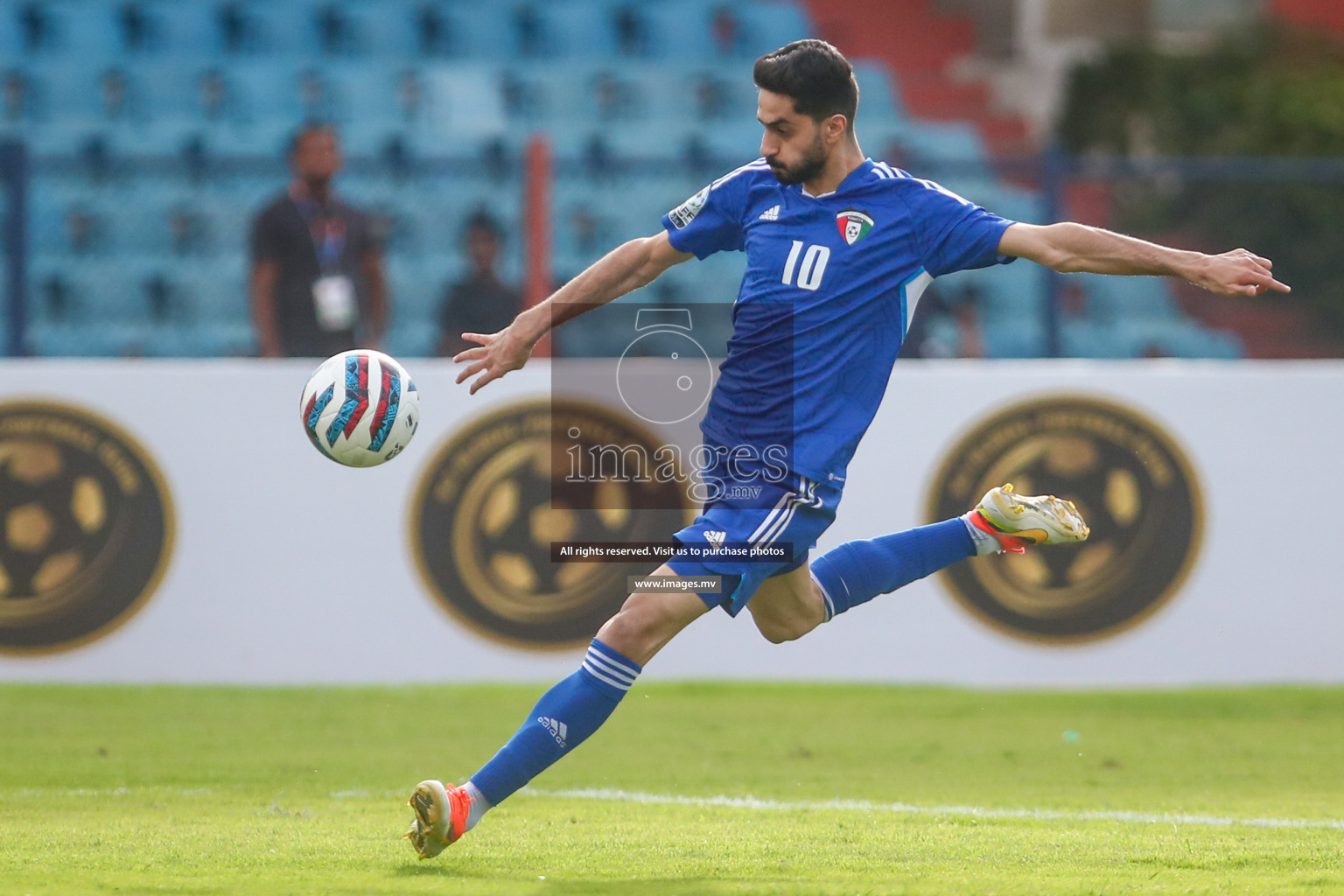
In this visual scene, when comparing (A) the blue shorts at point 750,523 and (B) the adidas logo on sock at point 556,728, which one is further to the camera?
(A) the blue shorts at point 750,523

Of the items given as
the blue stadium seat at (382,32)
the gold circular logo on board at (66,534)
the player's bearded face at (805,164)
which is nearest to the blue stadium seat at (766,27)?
the blue stadium seat at (382,32)

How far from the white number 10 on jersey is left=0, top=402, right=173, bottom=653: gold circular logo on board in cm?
503

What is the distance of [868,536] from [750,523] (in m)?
4.45

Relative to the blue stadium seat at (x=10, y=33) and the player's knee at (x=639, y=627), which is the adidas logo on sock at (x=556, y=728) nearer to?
the player's knee at (x=639, y=627)

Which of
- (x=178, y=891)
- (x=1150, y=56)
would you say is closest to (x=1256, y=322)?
(x=1150, y=56)

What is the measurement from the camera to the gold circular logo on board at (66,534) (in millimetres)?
8938

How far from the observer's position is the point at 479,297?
33.0ft

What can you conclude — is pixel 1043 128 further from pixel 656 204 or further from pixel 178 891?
pixel 178 891

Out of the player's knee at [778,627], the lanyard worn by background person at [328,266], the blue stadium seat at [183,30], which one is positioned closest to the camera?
the player's knee at [778,627]

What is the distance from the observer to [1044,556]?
9383mm

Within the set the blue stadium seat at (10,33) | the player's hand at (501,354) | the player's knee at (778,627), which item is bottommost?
the player's knee at (778,627)

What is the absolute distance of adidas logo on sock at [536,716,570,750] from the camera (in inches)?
192

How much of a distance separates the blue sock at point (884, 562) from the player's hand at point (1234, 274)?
1.59 m

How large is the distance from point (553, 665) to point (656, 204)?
3408 millimetres
